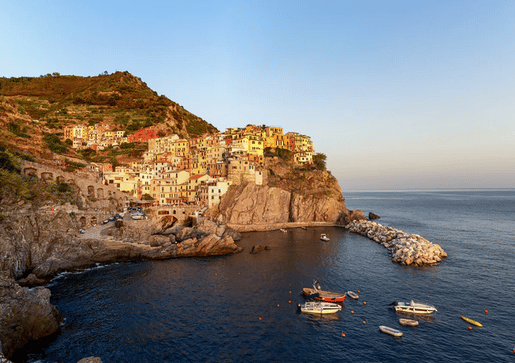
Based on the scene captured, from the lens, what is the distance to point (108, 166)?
91.4 metres

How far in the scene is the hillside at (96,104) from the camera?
5423 inches

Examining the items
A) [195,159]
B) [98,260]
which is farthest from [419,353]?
[195,159]

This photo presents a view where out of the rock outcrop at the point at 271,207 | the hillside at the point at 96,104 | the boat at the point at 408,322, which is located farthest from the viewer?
the hillside at the point at 96,104

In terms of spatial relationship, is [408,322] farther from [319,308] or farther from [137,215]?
[137,215]

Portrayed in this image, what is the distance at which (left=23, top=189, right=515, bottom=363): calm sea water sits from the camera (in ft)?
86.3

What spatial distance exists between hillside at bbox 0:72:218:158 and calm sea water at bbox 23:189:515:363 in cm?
8185

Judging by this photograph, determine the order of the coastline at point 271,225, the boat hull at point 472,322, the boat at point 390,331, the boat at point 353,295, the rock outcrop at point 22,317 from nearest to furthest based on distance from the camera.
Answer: the rock outcrop at point 22,317, the boat at point 390,331, the boat hull at point 472,322, the boat at point 353,295, the coastline at point 271,225

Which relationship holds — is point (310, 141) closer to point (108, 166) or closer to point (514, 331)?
point (108, 166)

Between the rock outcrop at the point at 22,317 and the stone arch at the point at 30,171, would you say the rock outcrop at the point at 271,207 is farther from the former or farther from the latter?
the rock outcrop at the point at 22,317

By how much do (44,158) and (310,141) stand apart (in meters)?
103

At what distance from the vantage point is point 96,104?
156625 millimetres

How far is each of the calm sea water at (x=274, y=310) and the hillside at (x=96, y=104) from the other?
269ft

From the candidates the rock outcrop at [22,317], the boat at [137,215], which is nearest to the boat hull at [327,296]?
the rock outcrop at [22,317]

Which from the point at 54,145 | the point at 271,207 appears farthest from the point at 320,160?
the point at 54,145
